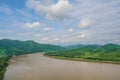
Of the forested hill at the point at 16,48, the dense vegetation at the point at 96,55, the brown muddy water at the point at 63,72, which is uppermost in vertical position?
the forested hill at the point at 16,48

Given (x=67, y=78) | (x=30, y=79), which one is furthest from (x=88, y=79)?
(x=30, y=79)

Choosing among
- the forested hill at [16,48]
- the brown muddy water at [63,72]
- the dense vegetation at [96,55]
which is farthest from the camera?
the forested hill at [16,48]

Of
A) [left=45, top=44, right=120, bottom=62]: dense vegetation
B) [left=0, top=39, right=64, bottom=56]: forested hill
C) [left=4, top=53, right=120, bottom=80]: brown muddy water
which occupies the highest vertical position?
[left=0, top=39, right=64, bottom=56]: forested hill

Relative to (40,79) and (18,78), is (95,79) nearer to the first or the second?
(40,79)

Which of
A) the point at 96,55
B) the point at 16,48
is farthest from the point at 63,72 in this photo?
the point at 16,48

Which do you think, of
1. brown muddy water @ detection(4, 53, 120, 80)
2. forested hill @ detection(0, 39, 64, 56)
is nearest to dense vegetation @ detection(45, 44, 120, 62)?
brown muddy water @ detection(4, 53, 120, 80)

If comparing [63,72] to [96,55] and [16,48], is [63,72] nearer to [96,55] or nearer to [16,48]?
[96,55]

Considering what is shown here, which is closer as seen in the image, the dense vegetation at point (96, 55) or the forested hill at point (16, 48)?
the dense vegetation at point (96, 55)

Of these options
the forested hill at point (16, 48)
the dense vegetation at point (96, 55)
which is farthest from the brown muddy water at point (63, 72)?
the forested hill at point (16, 48)

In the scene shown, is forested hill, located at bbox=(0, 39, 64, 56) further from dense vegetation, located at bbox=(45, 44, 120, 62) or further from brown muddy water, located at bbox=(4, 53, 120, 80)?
brown muddy water, located at bbox=(4, 53, 120, 80)

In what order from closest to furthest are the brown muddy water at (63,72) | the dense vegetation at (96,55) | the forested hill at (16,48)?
the brown muddy water at (63,72)
the dense vegetation at (96,55)
the forested hill at (16,48)

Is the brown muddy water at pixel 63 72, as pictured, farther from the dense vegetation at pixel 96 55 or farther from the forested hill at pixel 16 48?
the forested hill at pixel 16 48

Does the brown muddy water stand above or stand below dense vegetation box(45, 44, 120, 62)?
below
